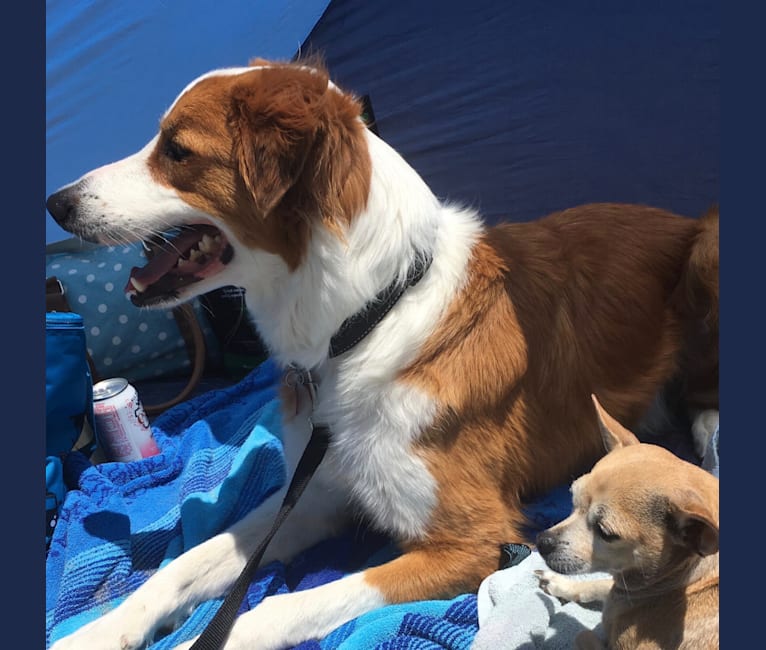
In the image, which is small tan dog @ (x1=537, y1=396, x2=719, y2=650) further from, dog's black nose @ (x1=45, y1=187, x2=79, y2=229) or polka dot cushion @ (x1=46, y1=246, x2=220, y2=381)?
polka dot cushion @ (x1=46, y1=246, x2=220, y2=381)

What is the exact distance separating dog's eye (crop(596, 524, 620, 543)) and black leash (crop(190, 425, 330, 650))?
2.65 ft

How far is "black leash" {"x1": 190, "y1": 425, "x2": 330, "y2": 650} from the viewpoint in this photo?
62.1 inches

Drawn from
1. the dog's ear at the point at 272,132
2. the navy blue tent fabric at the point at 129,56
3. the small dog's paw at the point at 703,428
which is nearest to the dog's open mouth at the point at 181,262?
the dog's ear at the point at 272,132

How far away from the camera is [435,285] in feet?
6.12

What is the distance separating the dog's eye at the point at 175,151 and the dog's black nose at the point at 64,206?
0.28 metres

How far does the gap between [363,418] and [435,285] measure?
0.42 meters

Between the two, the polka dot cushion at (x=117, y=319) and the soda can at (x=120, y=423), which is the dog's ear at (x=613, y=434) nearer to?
the soda can at (x=120, y=423)

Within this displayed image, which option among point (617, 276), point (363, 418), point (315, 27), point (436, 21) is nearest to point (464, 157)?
point (436, 21)

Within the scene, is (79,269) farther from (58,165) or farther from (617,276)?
(617,276)

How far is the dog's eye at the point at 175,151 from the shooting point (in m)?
1.69

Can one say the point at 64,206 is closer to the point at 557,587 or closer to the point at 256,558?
the point at 256,558

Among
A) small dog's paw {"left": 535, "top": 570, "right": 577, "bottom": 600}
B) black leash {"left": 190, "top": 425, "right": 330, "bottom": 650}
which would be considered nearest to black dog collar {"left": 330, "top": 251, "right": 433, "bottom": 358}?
black leash {"left": 190, "top": 425, "right": 330, "bottom": 650}

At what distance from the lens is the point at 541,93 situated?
9.75 ft

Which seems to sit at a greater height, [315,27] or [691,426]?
[315,27]
